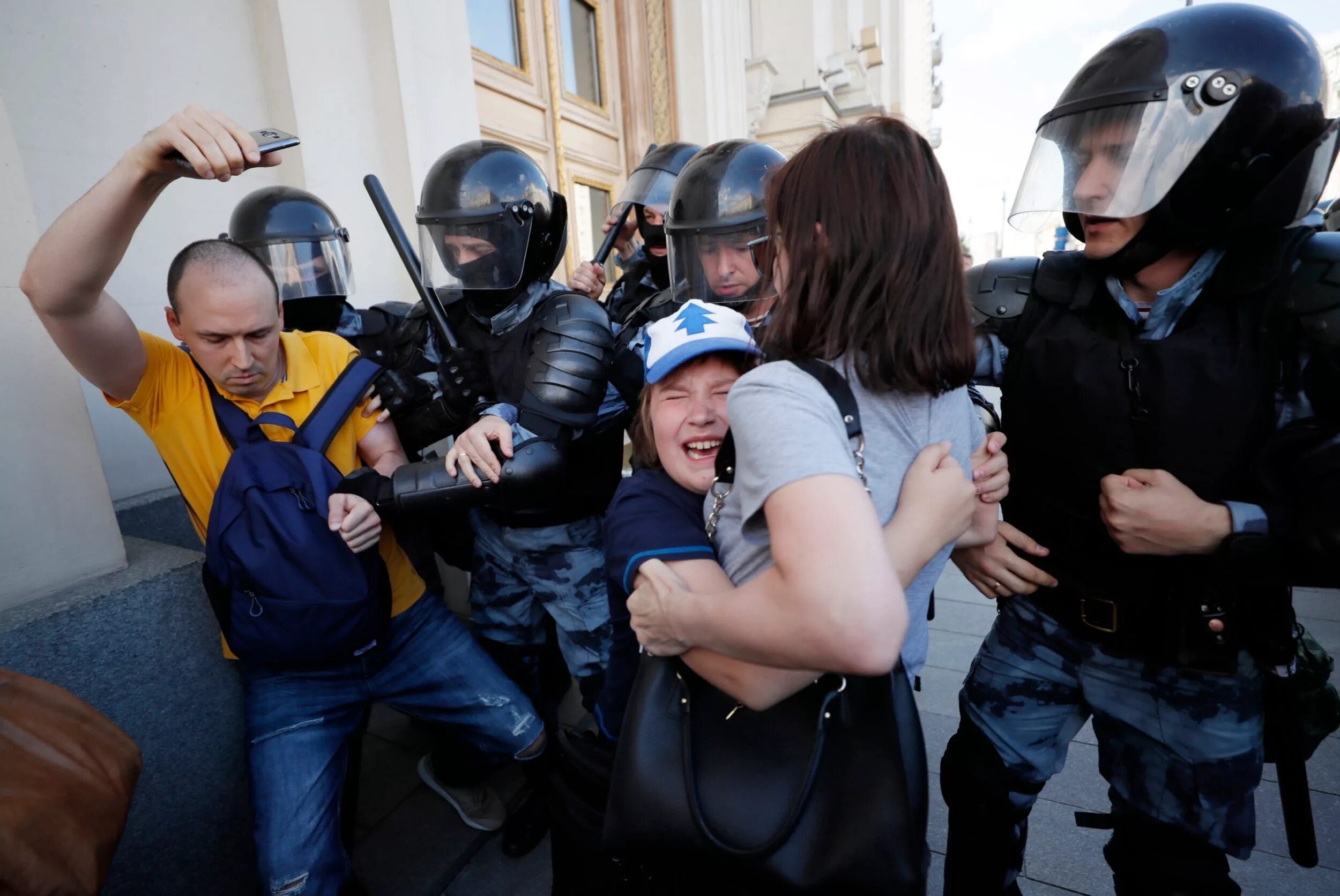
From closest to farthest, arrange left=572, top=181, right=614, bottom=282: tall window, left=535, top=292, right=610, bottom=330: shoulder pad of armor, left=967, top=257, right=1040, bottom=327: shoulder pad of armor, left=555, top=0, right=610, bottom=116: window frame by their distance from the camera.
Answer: left=967, top=257, right=1040, bottom=327: shoulder pad of armor < left=535, top=292, right=610, bottom=330: shoulder pad of armor < left=572, top=181, right=614, bottom=282: tall window < left=555, top=0, right=610, bottom=116: window frame

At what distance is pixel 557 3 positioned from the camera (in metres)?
5.22

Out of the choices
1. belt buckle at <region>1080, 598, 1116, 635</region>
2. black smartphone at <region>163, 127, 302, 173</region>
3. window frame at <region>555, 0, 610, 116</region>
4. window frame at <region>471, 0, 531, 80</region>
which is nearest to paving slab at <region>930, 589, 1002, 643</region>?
belt buckle at <region>1080, 598, 1116, 635</region>

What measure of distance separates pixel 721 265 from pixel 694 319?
0.85 metres

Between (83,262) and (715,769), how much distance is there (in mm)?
1470

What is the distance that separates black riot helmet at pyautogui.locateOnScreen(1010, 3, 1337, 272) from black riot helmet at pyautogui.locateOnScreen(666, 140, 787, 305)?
846mm

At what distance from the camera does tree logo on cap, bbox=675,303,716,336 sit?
1.16 m

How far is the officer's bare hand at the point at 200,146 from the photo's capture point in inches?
48.4

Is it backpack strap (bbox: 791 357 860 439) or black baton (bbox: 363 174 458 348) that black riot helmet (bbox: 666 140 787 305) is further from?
backpack strap (bbox: 791 357 860 439)

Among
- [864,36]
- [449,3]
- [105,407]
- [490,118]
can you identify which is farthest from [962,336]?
[864,36]

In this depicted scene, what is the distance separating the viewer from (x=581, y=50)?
585cm

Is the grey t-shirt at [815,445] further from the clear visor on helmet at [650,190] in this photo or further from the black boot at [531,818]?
the clear visor on helmet at [650,190]

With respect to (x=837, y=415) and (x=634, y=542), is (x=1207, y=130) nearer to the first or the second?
(x=837, y=415)

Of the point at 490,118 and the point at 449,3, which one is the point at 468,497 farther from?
the point at 490,118

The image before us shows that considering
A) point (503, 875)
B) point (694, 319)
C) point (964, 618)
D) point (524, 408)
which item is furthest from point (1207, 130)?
point (964, 618)
